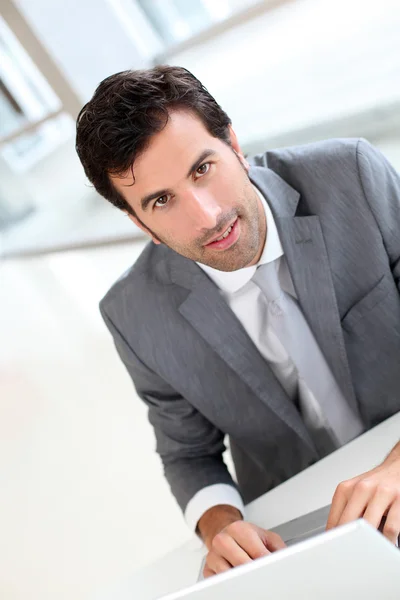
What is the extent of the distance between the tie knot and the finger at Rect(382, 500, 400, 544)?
0.55 m

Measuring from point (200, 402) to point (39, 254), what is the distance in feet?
12.2

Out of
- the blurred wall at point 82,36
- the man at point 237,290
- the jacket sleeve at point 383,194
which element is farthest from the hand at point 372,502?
the blurred wall at point 82,36

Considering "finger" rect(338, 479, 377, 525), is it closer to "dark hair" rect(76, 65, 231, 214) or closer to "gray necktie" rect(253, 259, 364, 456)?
"gray necktie" rect(253, 259, 364, 456)

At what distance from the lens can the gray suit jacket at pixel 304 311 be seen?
1.20 meters

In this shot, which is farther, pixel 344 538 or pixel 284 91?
pixel 284 91

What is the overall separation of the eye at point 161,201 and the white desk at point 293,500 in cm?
56

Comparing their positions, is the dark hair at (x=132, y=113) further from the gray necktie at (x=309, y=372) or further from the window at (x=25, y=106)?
the window at (x=25, y=106)

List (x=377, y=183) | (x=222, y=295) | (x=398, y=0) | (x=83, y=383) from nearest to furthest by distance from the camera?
(x=377, y=183), (x=222, y=295), (x=398, y=0), (x=83, y=383)

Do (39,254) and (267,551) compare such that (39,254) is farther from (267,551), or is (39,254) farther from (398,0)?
(267,551)

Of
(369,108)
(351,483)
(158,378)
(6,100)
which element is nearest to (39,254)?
(6,100)

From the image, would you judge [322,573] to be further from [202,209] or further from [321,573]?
[202,209]

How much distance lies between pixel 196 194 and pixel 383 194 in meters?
0.38

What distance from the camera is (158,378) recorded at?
138 centimetres

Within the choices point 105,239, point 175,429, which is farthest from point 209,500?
point 105,239
